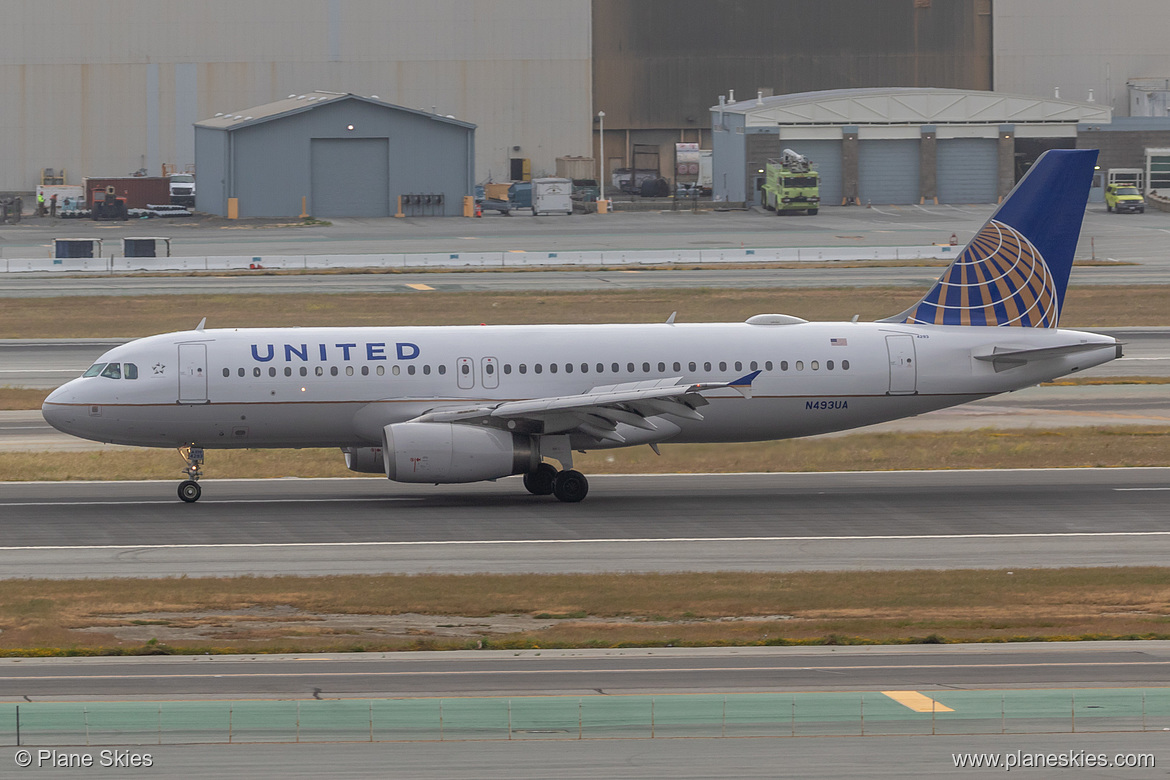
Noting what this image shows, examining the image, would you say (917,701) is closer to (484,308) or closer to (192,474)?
(192,474)

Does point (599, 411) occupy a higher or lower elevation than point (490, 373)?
lower

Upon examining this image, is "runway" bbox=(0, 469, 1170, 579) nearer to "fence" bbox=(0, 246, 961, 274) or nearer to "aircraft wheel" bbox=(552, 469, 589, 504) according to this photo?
"aircraft wheel" bbox=(552, 469, 589, 504)

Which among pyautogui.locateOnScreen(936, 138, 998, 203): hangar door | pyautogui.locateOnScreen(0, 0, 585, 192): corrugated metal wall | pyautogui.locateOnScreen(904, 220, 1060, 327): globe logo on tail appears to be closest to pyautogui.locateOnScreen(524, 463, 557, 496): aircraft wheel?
pyautogui.locateOnScreen(904, 220, 1060, 327): globe logo on tail

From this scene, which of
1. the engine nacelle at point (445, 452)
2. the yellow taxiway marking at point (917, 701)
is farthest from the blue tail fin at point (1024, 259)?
the yellow taxiway marking at point (917, 701)

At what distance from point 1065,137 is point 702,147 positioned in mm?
42979

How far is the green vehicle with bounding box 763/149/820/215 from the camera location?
122m

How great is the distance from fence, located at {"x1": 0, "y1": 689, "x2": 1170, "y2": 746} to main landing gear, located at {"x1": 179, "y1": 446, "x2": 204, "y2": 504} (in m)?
16.3

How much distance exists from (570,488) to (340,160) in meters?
91.9

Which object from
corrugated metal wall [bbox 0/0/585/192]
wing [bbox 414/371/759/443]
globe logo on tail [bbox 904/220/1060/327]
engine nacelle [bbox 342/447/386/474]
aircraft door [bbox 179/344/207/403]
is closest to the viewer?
wing [bbox 414/371/759/443]

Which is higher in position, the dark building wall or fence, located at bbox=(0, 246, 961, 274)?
the dark building wall

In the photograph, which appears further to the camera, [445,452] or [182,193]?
[182,193]

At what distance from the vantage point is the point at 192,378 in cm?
3662

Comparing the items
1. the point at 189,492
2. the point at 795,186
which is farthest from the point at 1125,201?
the point at 189,492

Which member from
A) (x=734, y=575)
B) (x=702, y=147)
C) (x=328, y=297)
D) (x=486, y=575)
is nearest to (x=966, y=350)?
(x=734, y=575)
